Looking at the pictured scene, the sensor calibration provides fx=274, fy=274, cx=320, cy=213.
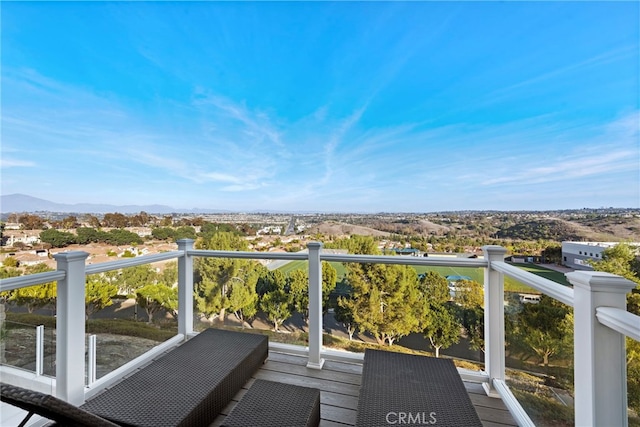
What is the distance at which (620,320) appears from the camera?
3.27 feet

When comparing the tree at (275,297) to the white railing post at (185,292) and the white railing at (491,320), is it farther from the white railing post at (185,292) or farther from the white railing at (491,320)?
the white railing post at (185,292)

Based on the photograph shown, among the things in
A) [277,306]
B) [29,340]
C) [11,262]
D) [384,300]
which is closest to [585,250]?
[384,300]

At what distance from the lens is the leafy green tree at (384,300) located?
2.87m

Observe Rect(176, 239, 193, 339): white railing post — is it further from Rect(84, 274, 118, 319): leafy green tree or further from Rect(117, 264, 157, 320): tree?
Rect(84, 274, 118, 319): leafy green tree

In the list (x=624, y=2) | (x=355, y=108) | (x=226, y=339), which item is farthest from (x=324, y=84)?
(x=226, y=339)

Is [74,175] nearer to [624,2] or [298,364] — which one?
[298,364]

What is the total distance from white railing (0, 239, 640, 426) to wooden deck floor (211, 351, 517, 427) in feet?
0.29

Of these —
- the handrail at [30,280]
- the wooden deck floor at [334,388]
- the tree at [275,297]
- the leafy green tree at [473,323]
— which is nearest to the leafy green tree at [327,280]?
the tree at [275,297]

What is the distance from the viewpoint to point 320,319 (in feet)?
9.87

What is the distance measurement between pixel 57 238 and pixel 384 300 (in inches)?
195

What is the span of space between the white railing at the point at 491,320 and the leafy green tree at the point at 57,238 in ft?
7.03

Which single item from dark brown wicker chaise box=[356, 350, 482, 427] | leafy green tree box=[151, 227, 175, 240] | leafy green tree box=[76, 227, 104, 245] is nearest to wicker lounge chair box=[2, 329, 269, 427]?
dark brown wicker chaise box=[356, 350, 482, 427]

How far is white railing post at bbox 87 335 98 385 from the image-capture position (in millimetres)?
2338

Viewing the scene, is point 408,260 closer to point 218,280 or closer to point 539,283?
point 539,283
